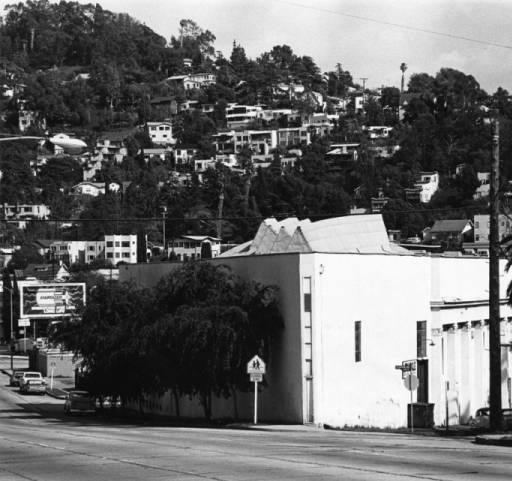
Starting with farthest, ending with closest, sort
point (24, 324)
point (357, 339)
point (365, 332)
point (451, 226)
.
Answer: point (451, 226) → point (24, 324) → point (365, 332) → point (357, 339)

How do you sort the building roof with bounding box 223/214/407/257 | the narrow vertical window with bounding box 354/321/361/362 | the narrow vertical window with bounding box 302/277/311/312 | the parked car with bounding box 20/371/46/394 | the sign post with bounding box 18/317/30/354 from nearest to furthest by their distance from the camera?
the narrow vertical window with bounding box 302/277/311/312 → the narrow vertical window with bounding box 354/321/361/362 → the building roof with bounding box 223/214/407/257 → the parked car with bounding box 20/371/46/394 → the sign post with bounding box 18/317/30/354

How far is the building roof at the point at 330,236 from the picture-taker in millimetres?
58031

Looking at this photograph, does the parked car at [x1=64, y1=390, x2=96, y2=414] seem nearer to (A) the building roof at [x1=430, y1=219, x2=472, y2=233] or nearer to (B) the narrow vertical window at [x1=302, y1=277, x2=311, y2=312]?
(B) the narrow vertical window at [x1=302, y1=277, x2=311, y2=312]

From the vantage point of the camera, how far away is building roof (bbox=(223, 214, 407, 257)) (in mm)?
58031

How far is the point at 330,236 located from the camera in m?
59.7

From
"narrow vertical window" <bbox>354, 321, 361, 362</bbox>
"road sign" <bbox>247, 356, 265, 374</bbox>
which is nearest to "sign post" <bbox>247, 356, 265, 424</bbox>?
"road sign" <bbox>247, 356, 265, 374</bbox>

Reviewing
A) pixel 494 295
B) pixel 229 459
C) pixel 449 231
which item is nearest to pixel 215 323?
pixel 494 295

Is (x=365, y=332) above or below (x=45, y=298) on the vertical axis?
below

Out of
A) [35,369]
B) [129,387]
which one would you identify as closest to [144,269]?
[129,387]

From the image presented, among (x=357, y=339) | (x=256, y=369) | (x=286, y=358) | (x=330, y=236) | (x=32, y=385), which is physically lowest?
(x=32, y=385)

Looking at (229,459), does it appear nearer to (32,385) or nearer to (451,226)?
(32,385)

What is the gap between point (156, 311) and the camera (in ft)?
163

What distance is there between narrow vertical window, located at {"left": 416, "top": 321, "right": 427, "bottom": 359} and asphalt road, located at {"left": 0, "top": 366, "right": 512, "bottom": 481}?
18.8m

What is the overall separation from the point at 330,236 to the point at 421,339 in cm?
721
